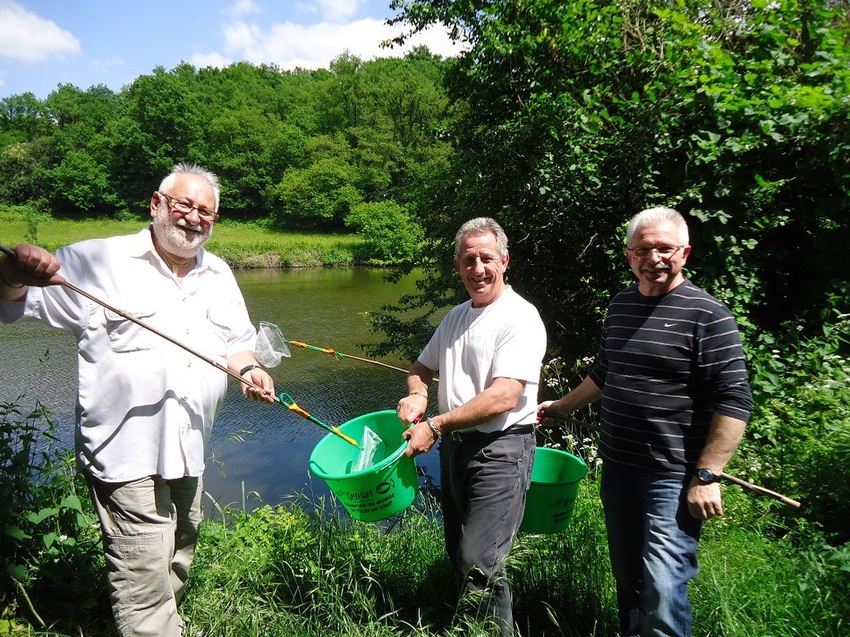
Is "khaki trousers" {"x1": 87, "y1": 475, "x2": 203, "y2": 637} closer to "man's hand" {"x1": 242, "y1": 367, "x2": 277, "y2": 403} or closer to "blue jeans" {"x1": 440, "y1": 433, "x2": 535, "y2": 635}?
"man's hand" {"x1": 242, "y1": 367, "x2": 277, "y2": 403}

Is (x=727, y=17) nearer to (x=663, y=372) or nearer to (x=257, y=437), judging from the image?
(x=663, y=372)

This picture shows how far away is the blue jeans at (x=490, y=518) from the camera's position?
220 cm

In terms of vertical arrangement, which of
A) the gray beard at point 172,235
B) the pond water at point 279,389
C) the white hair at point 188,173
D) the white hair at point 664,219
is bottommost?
the pond water at point 279,389

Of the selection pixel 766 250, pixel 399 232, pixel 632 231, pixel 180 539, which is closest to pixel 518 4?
pixel 766 250

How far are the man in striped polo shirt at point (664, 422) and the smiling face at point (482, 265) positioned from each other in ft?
1.64

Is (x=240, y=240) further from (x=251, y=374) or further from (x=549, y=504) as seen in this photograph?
(x=549, y=504)

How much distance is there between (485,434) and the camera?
7.48 ft

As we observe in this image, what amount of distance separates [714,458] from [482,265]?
106cm

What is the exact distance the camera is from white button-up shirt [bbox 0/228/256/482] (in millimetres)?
2195

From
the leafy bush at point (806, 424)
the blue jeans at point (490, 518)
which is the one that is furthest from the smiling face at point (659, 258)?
the leafy bush at point (806, 424)

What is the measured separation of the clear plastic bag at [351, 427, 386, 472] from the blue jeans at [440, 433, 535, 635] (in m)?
0.62

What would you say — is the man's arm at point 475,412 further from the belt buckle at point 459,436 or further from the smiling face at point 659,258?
the smiling face at point 659,258

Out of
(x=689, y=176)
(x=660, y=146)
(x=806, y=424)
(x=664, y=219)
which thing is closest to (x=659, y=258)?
(x=664, y=219)

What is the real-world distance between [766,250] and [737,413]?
3091mm
